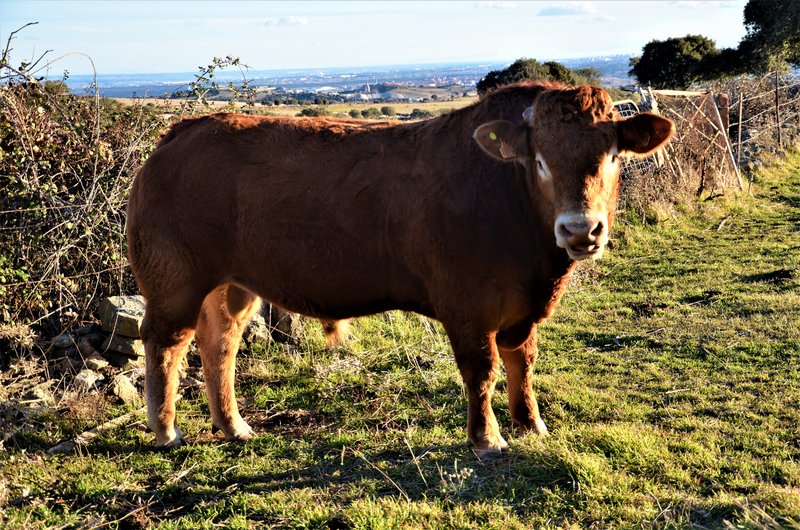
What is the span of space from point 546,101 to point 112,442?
363cm

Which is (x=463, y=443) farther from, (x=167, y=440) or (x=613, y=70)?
(x=613, y=70)

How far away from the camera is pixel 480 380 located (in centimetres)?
417

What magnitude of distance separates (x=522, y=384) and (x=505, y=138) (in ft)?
5.51

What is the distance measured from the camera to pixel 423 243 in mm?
4043

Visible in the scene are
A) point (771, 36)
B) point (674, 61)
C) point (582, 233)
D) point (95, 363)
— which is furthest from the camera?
point (674, 61)

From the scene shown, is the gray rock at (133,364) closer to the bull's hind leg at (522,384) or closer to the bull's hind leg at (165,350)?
the bull's hind leg at (165,350)

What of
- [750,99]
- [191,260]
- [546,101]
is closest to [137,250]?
[191,260]

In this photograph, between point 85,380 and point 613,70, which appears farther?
point 613,70

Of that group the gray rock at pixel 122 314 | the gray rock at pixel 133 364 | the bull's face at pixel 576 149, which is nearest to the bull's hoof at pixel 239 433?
the gray rock at pixel 133 364

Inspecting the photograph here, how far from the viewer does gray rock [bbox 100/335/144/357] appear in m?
5.78

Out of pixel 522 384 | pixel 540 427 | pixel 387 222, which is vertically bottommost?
pixel 540 427

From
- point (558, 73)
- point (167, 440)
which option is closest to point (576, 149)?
point (167, 440)

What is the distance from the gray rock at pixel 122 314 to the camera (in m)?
5.76

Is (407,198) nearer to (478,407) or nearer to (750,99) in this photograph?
(478,407)
